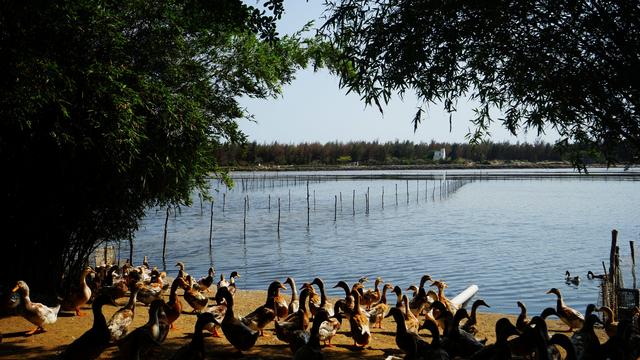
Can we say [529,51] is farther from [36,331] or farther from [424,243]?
[424,243]

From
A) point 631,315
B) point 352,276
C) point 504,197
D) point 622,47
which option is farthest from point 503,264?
point 504,197

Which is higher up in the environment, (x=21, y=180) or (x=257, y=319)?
(x=21, y=180)

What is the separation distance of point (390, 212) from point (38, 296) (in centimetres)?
4074

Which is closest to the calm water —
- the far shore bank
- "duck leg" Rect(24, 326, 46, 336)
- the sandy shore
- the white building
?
the sandy shore

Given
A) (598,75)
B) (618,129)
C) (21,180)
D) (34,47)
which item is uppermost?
(34,47)

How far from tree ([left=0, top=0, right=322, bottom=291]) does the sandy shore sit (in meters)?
2.12

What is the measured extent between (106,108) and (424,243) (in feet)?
81.8

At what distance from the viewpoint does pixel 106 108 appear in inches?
402

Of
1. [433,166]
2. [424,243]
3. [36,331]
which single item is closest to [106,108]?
[36,331]

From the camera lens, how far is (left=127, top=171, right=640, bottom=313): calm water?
888 inches

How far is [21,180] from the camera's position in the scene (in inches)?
448

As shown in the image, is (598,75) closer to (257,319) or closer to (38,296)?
(257,319)

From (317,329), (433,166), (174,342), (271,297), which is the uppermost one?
(433,166)

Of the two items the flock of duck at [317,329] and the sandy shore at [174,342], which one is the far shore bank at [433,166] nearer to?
the flock of duck at [317,329]
